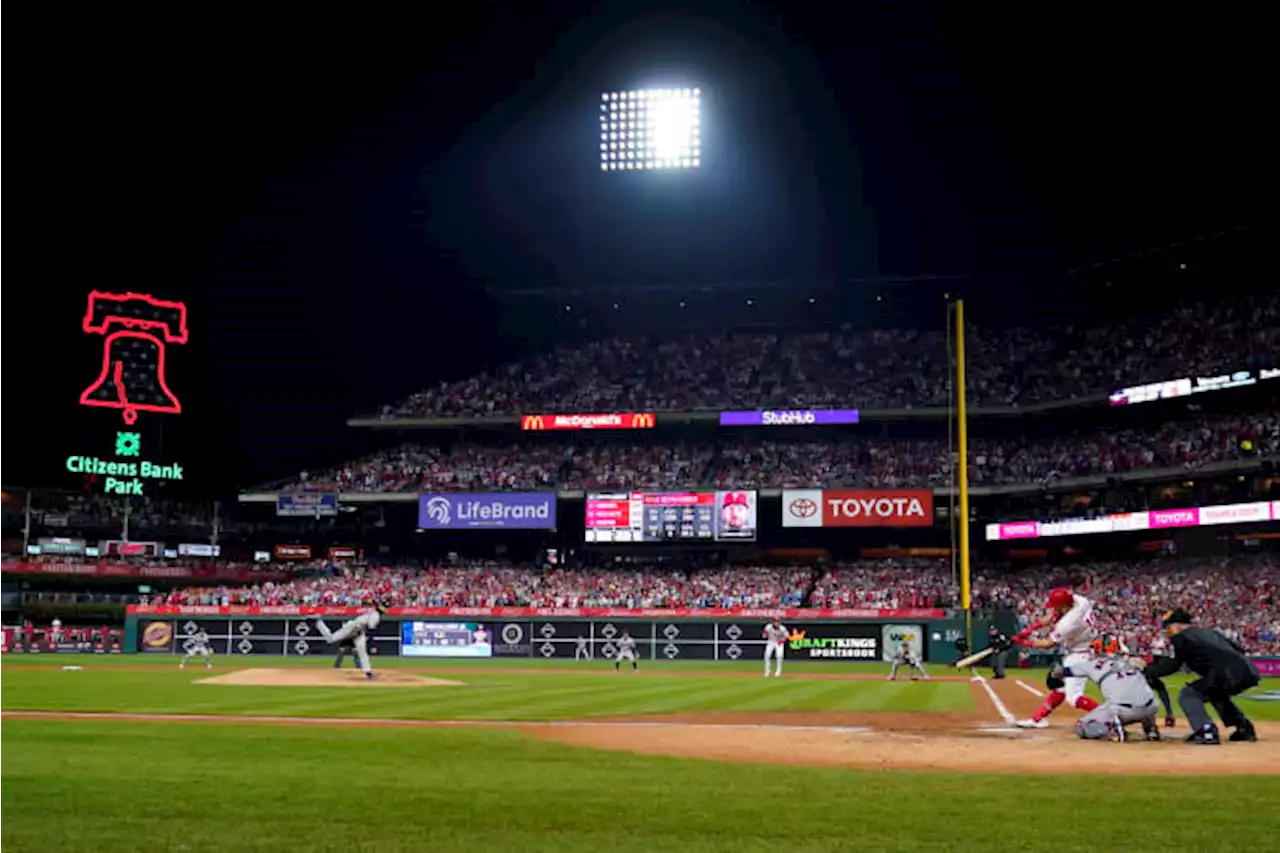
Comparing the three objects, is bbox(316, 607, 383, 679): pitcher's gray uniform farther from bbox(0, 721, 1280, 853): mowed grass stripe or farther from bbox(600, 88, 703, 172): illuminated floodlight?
bbox(600, 88, 703, 172): illuminated floodlight

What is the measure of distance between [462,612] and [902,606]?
62.0ft

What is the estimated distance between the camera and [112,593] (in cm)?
6619

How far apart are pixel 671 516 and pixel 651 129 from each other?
18126 mm

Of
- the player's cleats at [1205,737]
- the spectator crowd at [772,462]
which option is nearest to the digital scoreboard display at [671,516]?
the spectator crowd at [772,462]

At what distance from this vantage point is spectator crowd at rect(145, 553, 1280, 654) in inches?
1758

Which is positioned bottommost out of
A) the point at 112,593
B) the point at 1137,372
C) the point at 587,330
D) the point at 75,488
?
the point at 112,593

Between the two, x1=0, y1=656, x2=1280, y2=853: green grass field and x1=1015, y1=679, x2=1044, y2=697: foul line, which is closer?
x1=0, y1=656, x2=1280, y2=853: green grass field

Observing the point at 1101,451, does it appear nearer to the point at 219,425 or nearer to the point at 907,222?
the point at 907,222

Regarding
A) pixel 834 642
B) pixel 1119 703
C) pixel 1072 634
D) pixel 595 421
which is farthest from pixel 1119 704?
pixel 595 421

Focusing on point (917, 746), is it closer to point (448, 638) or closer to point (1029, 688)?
point (1029, 688)

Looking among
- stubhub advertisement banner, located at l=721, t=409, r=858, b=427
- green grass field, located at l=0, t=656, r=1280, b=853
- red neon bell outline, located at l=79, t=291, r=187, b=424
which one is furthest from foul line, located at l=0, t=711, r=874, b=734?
stubhub advertisement banner, located at l=721, t=409, r=858, b=427

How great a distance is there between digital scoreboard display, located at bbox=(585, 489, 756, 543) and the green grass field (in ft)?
128

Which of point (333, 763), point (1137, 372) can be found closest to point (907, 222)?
point (1137, 372)

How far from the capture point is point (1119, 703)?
1308 cm
